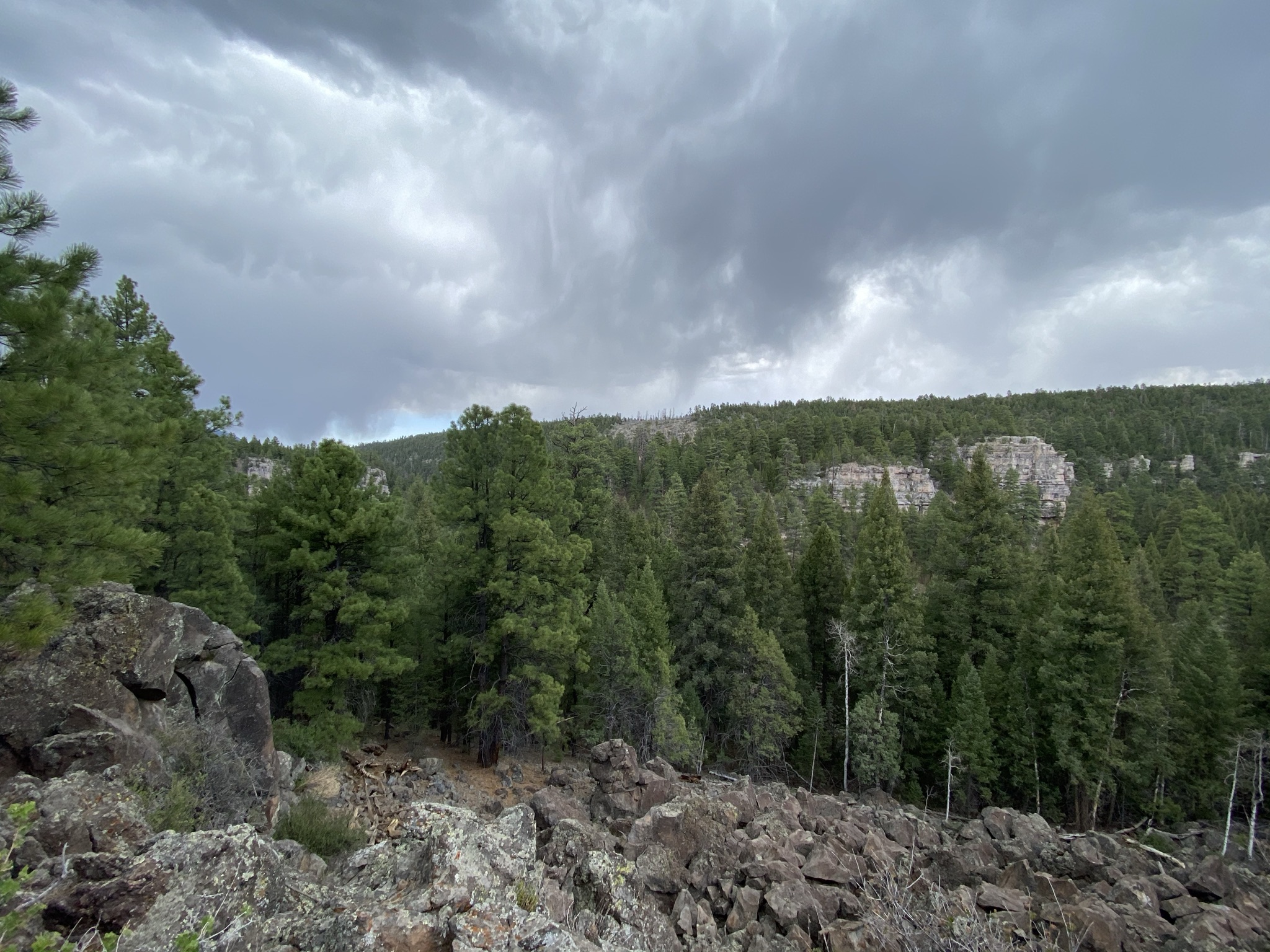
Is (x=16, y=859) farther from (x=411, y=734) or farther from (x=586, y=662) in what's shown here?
(x=411, y=734)

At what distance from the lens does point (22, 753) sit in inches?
292

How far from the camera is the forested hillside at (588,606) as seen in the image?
6.88 m

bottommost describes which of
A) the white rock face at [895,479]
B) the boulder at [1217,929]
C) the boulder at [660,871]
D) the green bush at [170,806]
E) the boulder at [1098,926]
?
the boulder at [660,871]

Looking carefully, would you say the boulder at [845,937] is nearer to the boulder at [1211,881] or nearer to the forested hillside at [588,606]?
the boulder at [1211,881]

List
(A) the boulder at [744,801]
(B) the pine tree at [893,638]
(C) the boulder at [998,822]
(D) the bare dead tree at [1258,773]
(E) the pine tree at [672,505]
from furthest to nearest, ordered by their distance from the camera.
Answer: (E) the pine tree at [672,505]
(B) the pine tree at [893,638]
(D) the bare dead tree at [1258,773]
(C) the boulder at [998,822]
(A) the boulder at [744,801]

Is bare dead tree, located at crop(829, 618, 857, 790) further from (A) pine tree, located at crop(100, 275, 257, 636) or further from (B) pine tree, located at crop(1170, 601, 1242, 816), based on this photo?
(A) pine tree, located at crop(100, 275, 257, 636)

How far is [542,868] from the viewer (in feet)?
23.4

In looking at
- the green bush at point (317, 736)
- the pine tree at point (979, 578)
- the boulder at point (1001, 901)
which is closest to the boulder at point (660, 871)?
the boulder at point (1001, 901)

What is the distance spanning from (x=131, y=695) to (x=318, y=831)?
12.7 feet

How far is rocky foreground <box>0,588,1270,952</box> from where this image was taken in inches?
193

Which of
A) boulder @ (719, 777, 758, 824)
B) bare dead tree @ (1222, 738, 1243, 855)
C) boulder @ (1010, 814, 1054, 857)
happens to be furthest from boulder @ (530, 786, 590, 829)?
bare dead tree @ (1222, 738, 1243, 855)

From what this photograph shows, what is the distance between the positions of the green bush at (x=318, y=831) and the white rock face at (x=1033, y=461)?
9428 cm

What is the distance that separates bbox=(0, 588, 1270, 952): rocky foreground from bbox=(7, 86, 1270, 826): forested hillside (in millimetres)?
2173

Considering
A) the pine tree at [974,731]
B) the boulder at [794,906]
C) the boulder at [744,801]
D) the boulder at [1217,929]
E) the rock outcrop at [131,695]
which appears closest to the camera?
the rock outcrop at [131,695]
